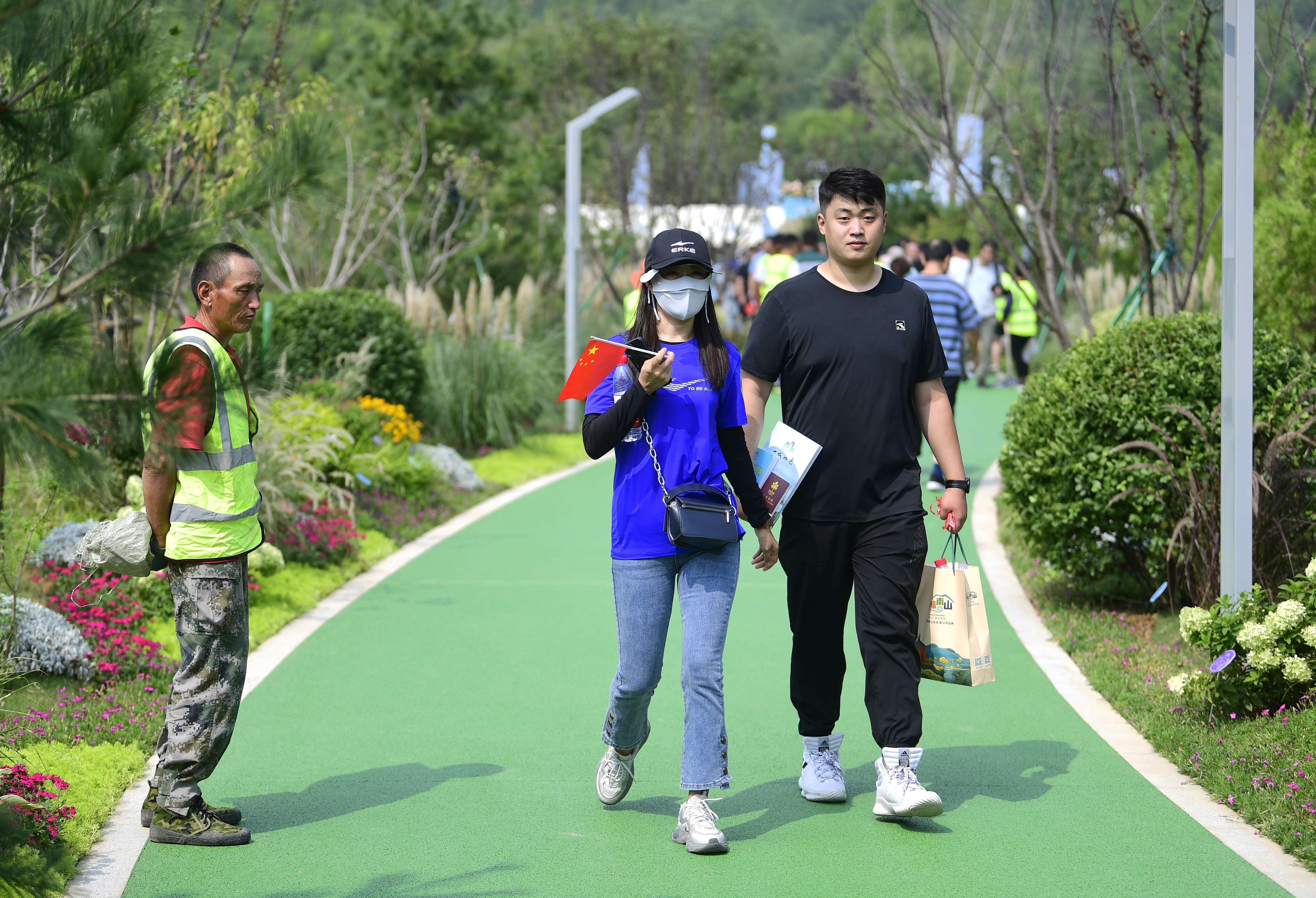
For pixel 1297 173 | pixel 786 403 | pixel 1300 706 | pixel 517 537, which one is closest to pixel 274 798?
pixel 786 403

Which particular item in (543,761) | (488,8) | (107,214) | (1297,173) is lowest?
(543,761)

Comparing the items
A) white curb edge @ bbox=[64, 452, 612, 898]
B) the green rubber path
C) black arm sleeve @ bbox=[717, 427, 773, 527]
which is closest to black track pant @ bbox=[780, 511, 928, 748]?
black arm sleeve @ bbox=[717, 427, 773, 527]

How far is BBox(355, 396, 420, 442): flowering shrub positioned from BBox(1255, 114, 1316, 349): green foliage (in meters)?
6.80

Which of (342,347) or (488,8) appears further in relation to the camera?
(488,8)

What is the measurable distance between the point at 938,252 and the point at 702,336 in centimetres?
693

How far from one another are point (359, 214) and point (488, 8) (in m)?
6.69

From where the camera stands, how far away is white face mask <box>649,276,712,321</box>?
14.3 feet

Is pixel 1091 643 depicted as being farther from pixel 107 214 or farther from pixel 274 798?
pixel 107 214

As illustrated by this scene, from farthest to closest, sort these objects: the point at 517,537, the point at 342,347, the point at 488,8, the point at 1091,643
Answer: the point at 488,8 → the point at 342,347 → the point at 517,537 → the point at 1091,643

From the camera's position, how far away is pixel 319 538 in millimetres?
8820

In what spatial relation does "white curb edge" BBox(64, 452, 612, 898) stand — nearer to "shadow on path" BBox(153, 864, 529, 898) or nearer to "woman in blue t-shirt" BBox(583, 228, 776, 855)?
"shadow on path" BBox(153, 864, 529, 898)

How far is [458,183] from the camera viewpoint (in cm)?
2052

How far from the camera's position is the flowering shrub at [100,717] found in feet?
17.0

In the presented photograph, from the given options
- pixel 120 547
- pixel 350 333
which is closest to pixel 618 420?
pixel 120 547
